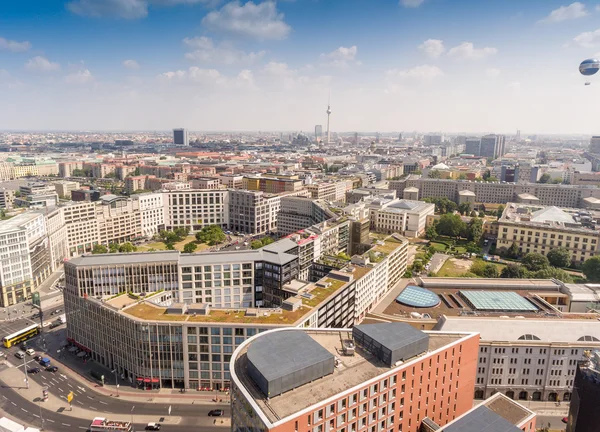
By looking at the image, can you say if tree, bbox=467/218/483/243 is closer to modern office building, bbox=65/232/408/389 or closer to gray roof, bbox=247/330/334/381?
modern office building, bbox=65/232/408/389

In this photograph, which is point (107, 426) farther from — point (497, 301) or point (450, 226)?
point (450, 226)

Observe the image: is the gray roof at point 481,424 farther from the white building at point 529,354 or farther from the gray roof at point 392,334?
the white building at point 529,354

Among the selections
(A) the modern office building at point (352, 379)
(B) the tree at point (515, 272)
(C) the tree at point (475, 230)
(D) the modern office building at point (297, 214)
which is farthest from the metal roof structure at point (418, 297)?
(C) the tree at point (475, 230)

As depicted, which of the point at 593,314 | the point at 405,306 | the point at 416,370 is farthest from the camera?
the point at 405,306

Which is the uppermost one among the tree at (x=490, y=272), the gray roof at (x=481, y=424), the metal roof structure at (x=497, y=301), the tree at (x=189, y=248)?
the gray roof at (x=481, y=424)

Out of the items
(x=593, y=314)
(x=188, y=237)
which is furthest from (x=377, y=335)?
(x=188, y=237)

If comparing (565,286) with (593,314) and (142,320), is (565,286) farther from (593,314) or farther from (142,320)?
(142,320)
